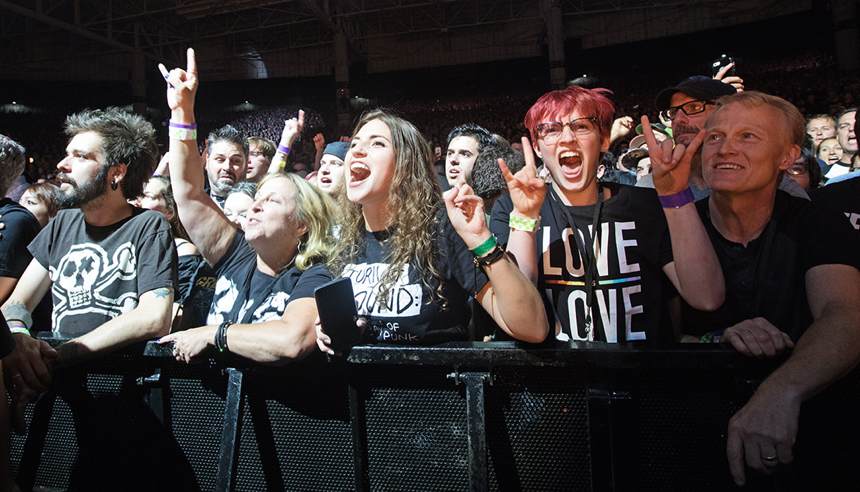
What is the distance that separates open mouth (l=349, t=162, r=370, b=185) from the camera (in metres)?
1.82

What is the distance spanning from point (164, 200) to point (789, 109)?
3.22 metres

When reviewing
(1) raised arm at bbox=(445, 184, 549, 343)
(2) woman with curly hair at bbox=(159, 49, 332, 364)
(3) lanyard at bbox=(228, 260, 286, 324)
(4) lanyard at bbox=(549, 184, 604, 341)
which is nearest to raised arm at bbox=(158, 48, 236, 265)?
(2) woman with curly hair at bbox=(159, 49, 332, 364)

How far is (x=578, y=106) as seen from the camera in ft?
5.97

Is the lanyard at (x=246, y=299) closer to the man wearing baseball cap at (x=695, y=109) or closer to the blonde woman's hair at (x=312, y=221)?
the blonde woman's hair at (x=312, y=221)

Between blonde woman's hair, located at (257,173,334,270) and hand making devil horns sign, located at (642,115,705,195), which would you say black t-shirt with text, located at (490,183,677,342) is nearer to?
hand making devil horns sign, located at (642,115,705,195)

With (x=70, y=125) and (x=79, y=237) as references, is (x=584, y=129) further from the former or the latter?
(x=70, y=125)

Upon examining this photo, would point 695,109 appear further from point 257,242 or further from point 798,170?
point 257,242

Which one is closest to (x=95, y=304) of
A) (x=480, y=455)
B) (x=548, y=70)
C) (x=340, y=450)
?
(x=340, y=450)

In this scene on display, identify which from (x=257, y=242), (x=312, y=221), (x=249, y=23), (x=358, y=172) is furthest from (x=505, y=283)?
(x=249, y=23)

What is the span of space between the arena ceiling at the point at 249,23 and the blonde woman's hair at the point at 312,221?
12.8 m

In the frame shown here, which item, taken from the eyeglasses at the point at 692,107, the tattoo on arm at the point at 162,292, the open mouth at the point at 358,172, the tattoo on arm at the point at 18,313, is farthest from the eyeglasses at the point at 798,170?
the tattoo on arm at the point at 18,313

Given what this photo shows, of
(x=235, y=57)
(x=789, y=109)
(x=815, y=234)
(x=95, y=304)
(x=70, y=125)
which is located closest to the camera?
(x=815, y=234)

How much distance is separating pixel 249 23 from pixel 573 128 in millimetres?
17137

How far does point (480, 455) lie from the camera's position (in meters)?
1.21
